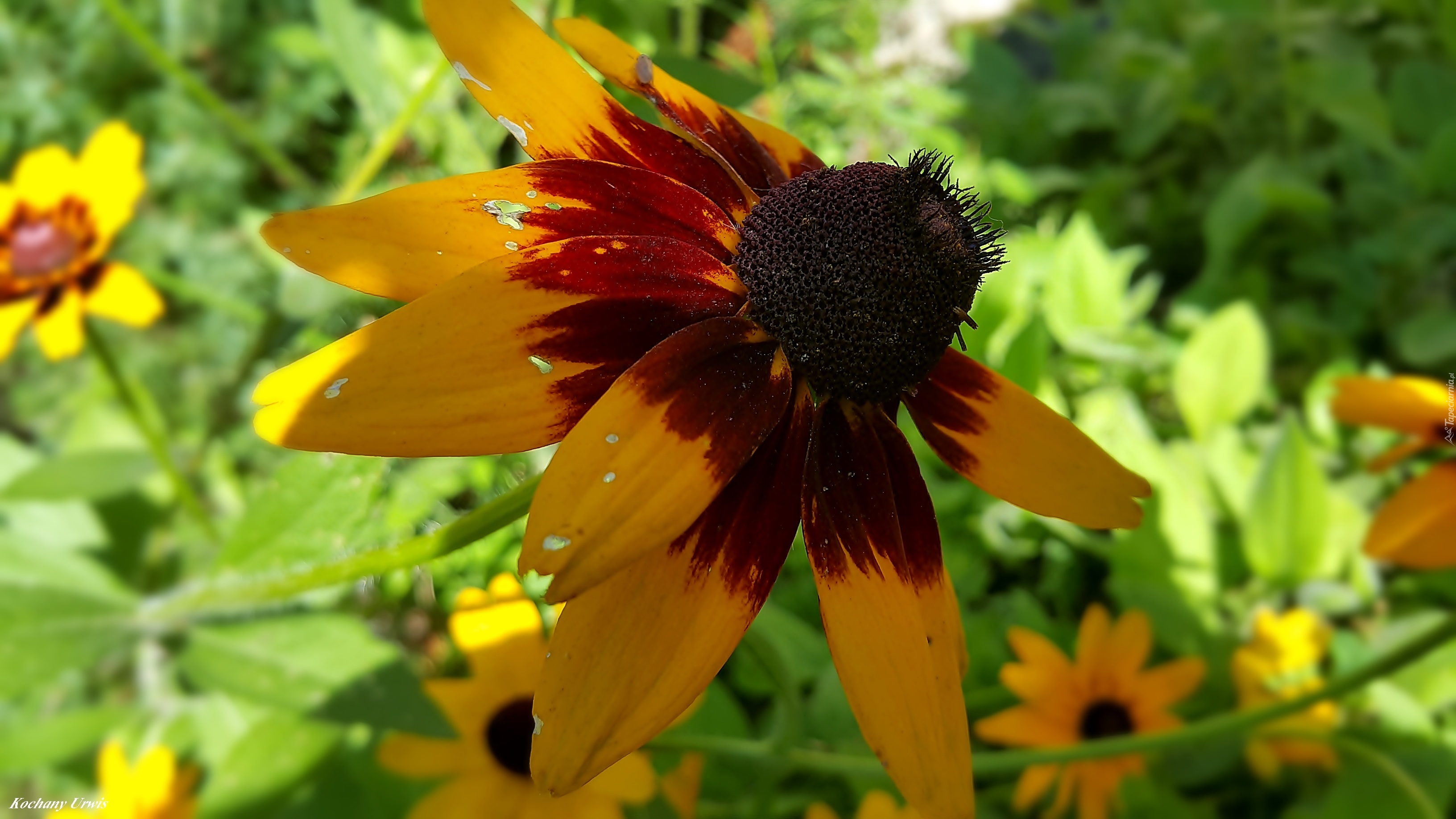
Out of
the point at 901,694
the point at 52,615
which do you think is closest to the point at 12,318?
the point at 52,615

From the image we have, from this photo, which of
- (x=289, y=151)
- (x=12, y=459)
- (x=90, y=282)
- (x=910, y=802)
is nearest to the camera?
(x=910, y=802)

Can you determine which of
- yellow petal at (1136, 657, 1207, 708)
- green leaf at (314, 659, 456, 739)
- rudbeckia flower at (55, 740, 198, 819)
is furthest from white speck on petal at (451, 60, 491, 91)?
yellow petal at (1136, 657, 1207, 708)

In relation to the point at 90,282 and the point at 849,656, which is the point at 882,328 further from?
the point at 90,282

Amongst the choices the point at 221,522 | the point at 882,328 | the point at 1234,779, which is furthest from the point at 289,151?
the point at 1234,779

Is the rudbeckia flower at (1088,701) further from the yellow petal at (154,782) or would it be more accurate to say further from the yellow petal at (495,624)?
the yellow petal at (154,782)

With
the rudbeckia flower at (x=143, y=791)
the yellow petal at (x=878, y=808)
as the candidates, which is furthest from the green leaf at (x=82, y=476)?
the yellow petal at (x=878, y=808)

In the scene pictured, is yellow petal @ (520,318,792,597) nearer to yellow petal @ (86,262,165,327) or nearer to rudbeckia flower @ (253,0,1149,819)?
rudbeckia flower @ (253,0,1149,819)

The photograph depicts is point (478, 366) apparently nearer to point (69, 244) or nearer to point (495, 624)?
point (495, 624)
